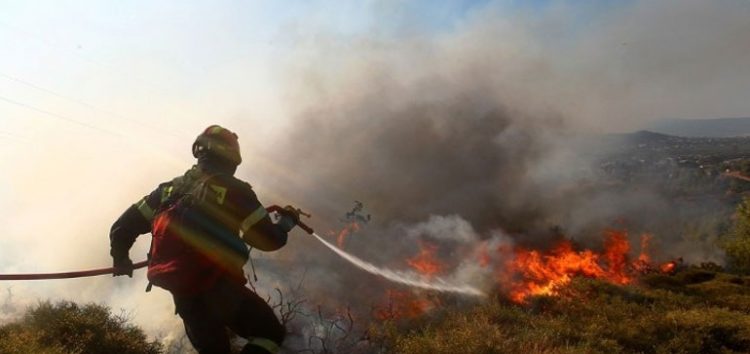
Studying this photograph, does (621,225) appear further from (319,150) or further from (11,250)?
(11,250)

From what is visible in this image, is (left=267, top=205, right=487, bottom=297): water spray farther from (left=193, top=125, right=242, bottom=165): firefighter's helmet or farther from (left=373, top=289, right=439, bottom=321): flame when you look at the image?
(left=193, top=125, right=242, bottom=165): firefighter's helmet

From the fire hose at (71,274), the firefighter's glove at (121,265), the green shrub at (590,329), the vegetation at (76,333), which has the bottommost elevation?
the green shrub at (590,329)

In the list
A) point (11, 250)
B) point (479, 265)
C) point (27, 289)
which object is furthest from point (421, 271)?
point (11, 250)

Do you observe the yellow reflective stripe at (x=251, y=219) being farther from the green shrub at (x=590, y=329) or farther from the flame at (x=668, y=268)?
the flame at (x=668, y=268)

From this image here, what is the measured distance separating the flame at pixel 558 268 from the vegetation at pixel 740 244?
4.36 metres

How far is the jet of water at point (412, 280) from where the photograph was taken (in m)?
13.3

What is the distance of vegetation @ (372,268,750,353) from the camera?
7.09m

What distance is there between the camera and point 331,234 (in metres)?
18.7

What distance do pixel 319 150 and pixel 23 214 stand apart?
1221cm

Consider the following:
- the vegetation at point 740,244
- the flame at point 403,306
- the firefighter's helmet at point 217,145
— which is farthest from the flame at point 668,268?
the firefighter's helmet at point 217,145

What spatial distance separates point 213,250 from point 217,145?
73 centimetres

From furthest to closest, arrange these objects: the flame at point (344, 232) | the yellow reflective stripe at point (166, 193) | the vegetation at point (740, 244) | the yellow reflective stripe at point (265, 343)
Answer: the vegetation at point (740, 244) < the flame at point (344, 232) < the yellow reflective stripe at point (166, 193) < the yellow reflective stripe at point (265, 343)

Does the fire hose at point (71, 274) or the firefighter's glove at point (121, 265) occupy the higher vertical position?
the firefighter's glove at point (121, 265)

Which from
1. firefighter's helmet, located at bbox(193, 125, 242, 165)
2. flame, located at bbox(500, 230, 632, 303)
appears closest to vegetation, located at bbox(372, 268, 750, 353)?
flame, located at bbox(500, 230, 632, 303)
